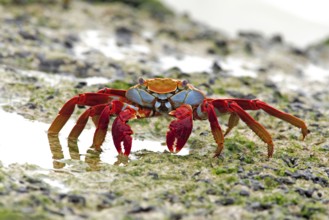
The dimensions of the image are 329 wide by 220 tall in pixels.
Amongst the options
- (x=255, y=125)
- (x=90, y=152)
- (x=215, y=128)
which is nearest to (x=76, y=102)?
(x=90, y=152)

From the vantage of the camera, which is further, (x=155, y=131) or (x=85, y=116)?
(x=155, y=131)

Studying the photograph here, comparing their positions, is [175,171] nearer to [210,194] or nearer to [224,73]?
[210,194]

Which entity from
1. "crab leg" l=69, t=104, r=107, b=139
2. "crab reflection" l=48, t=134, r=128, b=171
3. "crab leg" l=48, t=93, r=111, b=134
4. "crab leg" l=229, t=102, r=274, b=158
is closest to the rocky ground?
"crab reflection" l=48, t=134, r=128, b=171

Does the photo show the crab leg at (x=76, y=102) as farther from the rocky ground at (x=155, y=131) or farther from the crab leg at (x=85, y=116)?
the rocky ground at (x=155, y=131)

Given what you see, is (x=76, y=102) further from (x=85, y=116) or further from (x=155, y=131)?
(x=155, y=131)

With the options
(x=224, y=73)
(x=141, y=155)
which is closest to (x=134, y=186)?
(x=141, y=155)
